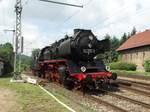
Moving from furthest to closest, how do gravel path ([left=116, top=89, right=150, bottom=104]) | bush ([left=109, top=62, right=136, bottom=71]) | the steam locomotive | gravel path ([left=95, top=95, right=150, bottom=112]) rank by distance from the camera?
bush ([left=109, top=62, right=136, bottom=71]), the steam locomotive, gravel path ([left=116, top=89, right=150, bottom=104]), gravel path ([left=95, top=95, right=150, bottom=112])

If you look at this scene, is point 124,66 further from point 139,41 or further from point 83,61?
point 83,61

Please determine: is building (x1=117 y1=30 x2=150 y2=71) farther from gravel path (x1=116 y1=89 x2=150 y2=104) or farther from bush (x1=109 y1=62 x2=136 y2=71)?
gravel path (x1=116 y1=89 x2=150 y2=104)

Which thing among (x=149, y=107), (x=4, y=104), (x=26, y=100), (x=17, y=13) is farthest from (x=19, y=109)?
(x=17, y=13)

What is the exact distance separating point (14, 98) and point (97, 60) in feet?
21.9

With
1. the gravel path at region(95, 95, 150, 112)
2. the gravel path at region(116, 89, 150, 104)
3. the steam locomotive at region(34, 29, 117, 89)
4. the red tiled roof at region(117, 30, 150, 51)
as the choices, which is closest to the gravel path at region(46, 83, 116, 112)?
the gravel path at region(95, 95, 150, 112)

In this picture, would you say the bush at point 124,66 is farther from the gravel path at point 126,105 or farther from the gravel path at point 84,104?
the gravel path at point 126,105

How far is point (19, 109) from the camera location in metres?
13.1

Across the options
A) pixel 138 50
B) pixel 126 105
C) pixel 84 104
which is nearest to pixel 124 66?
pixel 138 50

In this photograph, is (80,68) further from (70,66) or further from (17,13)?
(17,13)

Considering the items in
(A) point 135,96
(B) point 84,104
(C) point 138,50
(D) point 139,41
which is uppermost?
(D) point 139,41

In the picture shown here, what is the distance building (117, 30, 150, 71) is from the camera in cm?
5888

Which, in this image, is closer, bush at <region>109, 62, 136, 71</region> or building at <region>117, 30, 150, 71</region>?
bush at <region>109, 62, 136, 71</region>

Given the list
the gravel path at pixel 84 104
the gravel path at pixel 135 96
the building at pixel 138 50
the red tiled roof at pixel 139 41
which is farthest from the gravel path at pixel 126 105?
the red tiled roof at pixel 139 41

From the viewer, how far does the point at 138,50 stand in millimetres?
62375
